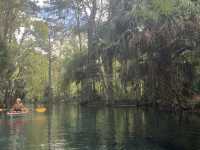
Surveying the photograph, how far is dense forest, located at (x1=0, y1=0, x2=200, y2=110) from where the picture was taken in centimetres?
3241

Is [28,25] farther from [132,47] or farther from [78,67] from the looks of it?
→ [132,47]

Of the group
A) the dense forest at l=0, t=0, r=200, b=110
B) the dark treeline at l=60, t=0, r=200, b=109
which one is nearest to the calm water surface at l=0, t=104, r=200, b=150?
the dense forest at l=0, t=0, r=200, b=110

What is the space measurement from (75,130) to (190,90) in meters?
16.3

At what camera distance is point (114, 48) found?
4478 centimetres

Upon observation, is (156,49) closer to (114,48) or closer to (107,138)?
(114,48)

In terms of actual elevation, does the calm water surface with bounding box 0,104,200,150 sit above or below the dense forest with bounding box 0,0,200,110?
below

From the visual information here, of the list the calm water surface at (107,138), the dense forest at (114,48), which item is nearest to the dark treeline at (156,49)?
the dense forest at (114,48)

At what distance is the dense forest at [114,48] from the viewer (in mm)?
32406

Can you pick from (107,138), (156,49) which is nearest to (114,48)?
(156,49)

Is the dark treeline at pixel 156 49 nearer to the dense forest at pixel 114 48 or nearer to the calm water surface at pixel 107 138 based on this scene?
the dense forest at pixel 114 48

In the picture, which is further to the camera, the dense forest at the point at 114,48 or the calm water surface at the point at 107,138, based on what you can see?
the dense forest at the point at 114,48

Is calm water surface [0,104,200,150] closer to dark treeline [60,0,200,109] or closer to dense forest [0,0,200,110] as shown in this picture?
dense forest [0,0,200,110]

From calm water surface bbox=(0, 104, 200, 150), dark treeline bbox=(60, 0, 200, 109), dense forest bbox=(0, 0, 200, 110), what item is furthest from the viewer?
dense forest bbox=(0, 0, 200, 110)

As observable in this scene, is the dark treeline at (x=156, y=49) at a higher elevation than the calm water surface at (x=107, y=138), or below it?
higher
